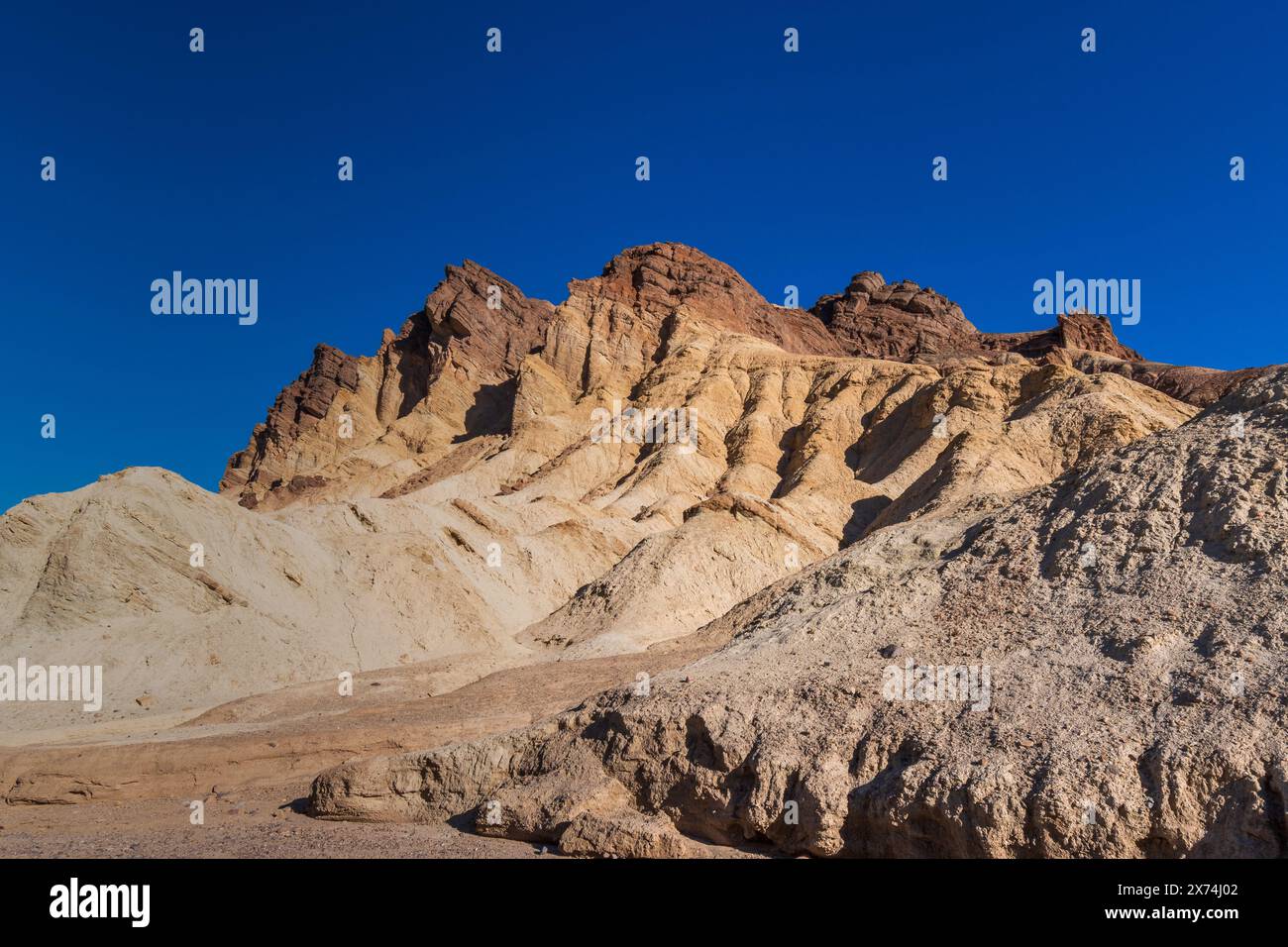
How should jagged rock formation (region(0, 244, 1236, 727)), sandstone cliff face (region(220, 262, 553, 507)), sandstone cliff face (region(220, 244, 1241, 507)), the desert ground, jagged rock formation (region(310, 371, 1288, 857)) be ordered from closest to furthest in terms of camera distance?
jagged rock formation (region(310, 371, 1288, 857))
the desert ground
jagged rock formation (region(0, 244, 1236, 727))
sandstone cliff face (region(220, 244, 1241, 507))
sandstone cliff face (region(220, 262, 553, 507))

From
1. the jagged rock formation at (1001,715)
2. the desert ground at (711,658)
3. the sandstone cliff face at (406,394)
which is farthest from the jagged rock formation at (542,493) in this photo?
the jagged rock formation at (1001,715)

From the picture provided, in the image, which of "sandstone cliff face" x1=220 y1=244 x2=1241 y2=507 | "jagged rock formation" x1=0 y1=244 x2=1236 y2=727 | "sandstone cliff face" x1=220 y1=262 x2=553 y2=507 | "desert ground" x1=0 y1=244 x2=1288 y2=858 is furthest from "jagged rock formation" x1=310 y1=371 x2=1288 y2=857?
"sandstone cliff face" x1=220 y1=262 x2=553 y2=507

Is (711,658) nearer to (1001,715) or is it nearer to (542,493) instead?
(1001,715)

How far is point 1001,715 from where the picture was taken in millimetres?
6992

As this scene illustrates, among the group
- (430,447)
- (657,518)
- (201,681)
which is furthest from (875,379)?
(201,681)

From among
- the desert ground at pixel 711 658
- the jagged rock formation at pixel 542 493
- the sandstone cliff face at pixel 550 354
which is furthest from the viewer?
the sandstone cliff face at pixel 550 354

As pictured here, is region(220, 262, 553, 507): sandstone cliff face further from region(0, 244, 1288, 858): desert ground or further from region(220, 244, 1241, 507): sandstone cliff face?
region(0, 244, 1288, 858): desert ground

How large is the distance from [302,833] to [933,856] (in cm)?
607

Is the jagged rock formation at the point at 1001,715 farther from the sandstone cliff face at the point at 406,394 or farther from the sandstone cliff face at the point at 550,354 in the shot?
the sandstone cliff face at the point at 406,394

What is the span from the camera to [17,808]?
36.4 ft

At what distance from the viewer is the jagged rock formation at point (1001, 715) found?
6.00 metres

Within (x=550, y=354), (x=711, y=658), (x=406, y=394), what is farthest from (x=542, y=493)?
(x=406, y=394)

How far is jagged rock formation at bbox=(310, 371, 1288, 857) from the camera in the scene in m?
6.00
